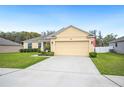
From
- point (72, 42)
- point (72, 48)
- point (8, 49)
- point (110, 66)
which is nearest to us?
point (110, 66)

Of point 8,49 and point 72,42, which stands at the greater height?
point 72,42

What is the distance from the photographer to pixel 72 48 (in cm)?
2081

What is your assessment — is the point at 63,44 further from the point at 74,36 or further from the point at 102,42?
the point at 102,42

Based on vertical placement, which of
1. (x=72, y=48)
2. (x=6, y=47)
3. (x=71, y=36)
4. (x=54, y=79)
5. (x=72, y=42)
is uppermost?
(x=71, y=36)

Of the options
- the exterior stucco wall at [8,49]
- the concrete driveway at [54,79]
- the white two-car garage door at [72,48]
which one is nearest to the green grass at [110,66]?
the concrete driveway at [54,79]

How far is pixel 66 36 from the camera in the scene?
21.3 meters

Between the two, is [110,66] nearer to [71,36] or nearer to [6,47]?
[71,36]

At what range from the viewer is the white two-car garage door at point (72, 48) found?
20547 millimetres

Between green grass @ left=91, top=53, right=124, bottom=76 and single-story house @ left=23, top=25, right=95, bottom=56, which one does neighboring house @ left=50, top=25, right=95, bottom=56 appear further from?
green grass @ left=91, top=53, right=124, bottom=76

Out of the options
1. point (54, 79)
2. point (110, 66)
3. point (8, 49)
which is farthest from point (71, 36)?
point (8, 49)
